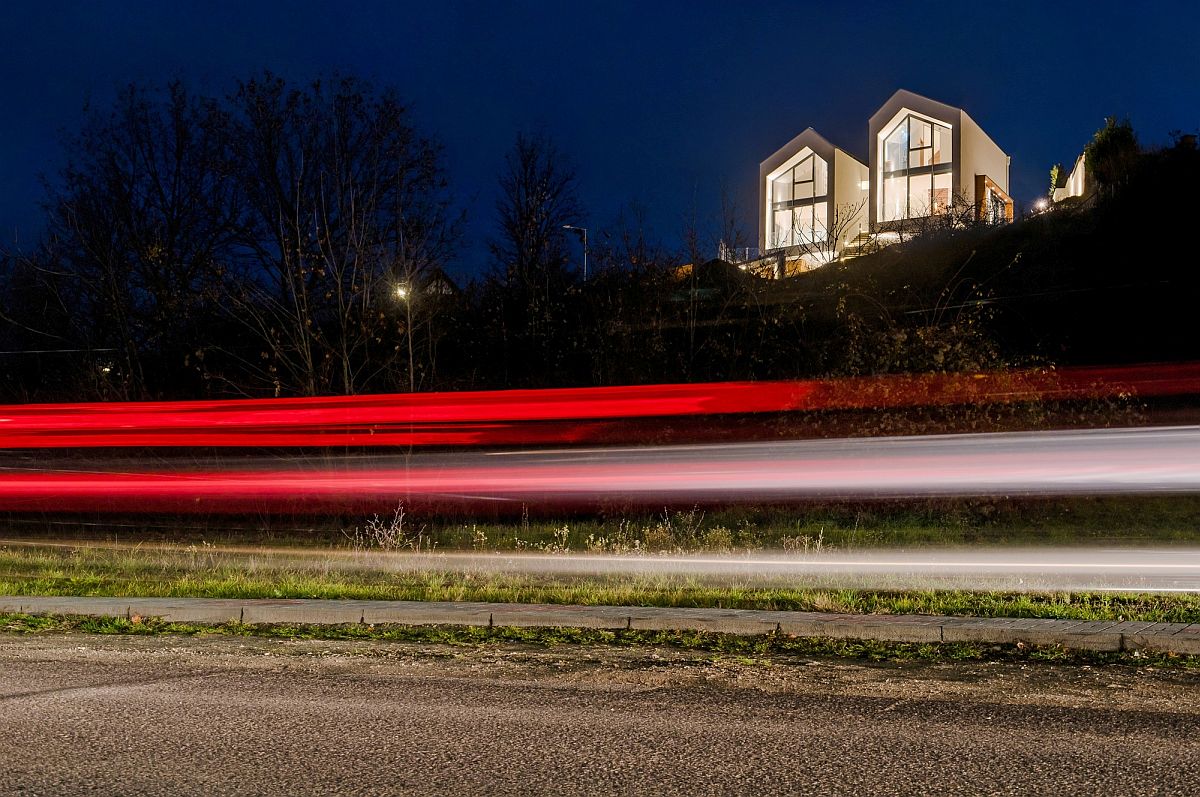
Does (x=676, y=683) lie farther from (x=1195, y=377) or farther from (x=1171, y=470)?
(x=1195, y=377)

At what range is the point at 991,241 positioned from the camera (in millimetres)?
42688

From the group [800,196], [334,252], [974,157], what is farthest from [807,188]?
[334,252]

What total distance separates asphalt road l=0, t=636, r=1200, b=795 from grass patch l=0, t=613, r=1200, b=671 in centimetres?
36

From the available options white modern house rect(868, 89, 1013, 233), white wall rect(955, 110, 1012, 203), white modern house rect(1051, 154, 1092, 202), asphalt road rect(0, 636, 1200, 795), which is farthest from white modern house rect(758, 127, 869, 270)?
asphalt road rect(0, 636, 1200, 795)

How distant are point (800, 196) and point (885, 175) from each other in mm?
4671

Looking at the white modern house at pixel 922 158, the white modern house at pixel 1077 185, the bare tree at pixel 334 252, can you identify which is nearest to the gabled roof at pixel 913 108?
the white modern house at pixel 922 158

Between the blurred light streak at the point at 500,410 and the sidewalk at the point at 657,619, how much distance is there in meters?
9.96

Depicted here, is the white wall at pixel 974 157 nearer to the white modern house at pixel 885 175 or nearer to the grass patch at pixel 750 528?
the white modern house at pixel 885 175

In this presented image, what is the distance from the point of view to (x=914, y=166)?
61906 mm

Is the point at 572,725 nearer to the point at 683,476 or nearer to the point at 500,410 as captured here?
the point at 683,476

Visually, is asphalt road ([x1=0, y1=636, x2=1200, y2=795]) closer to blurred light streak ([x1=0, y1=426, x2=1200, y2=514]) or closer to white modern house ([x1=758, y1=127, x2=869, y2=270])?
blurred light streak ([x1=0, y1=426, x2=1200, y2=514])

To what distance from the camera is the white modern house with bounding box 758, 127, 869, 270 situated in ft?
205

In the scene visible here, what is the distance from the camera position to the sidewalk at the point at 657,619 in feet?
29.8

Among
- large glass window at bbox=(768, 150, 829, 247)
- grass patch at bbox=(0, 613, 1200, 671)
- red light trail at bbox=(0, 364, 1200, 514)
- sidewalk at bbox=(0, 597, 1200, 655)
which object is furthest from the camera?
large glass window at bbox=(768, 150, 829, 247)
